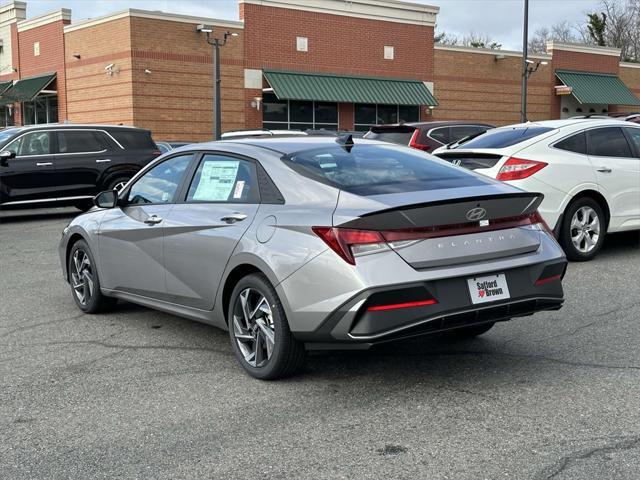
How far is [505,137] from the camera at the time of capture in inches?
384

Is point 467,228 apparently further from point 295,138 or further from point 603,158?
point 603,158

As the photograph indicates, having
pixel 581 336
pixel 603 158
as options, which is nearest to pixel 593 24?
pixel 603 158

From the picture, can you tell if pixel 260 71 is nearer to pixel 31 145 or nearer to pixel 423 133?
pixel 31 145

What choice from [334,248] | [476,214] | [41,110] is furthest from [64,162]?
[41,110]

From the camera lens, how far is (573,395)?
468cm

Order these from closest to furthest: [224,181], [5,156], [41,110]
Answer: [224,181] < [5,156] < [41,110]

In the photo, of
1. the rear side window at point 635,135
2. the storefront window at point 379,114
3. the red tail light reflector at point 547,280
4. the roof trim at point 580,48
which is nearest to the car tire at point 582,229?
the rear side window at point 635,135

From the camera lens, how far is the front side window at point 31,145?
50.5 feet

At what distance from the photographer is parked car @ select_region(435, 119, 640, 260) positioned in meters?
9.23

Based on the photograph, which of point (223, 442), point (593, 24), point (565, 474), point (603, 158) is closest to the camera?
point (565, 474)

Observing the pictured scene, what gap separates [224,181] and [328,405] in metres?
1.87

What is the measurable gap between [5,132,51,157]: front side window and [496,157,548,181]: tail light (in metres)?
9.79

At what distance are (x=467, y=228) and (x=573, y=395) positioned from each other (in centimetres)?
114

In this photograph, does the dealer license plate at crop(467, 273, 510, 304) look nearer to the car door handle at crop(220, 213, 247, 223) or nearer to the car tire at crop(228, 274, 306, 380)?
the car tire at crop(228, 274, 306, 380)
